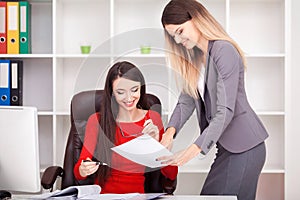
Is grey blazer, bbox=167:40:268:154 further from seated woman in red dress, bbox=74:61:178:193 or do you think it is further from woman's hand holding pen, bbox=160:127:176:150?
seated woman in red dress, bbox=74:61:178:193

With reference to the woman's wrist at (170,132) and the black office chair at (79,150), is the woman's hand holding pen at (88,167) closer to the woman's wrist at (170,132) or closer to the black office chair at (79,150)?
the black office chair at (79,150)

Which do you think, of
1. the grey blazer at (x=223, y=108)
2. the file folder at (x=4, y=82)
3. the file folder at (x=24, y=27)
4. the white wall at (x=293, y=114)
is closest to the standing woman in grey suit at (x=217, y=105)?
the grey blazer at (x=223, y=108)

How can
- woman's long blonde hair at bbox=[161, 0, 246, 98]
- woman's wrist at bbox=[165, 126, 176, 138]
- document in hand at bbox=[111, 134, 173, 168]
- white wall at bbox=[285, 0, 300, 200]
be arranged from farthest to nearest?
1. white wall at bbox=[285, 0, 300, 200]
2. woman's long blonde hair at bbox=[161, 0, 246, 98]
3. woman's wrist at bbox=[165, 126, 176, 138]
4. document in hand at bbox=[111, 134, 173, 168]

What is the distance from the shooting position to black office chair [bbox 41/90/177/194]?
2933 millimetres

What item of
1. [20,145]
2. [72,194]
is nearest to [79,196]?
[72,194]

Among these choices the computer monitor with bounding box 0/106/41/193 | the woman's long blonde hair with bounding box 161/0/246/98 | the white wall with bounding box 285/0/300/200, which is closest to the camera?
the computer monitor with bounding box 0/106/41/193

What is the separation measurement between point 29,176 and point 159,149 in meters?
0.79

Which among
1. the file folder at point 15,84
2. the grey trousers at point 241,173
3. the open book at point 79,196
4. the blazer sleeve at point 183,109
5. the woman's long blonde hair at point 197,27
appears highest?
the woman's long blonde hair at point 197,27

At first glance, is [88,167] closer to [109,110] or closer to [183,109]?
[109,110]

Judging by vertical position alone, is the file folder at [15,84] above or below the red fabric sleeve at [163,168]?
above

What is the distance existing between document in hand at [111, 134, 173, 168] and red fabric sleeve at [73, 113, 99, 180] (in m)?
0.14

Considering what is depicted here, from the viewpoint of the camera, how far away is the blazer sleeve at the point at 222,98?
3.23 metres

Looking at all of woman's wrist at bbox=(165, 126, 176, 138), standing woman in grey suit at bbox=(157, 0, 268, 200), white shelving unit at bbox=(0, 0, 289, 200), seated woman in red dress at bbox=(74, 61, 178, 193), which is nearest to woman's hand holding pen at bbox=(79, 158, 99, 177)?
seated woman in red dress at bbox=(74, 61, 178, 193)

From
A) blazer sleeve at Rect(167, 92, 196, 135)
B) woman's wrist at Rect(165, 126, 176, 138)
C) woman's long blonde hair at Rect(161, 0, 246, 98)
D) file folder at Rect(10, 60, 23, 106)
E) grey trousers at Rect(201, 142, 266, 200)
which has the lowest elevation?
grey trousers at Rect(201, 142, 266, 200)
